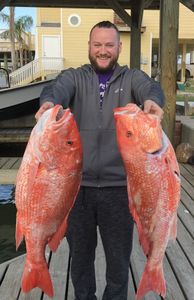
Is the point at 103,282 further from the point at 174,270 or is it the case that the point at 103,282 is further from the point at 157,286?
the point at 157,286

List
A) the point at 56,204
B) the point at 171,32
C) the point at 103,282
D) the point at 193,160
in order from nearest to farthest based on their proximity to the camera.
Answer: the point at 56,204 < the point at 103,282 < the point at 171,32 < the point at 193,160

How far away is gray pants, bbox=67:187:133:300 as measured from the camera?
2388mm

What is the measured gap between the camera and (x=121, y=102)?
7.60 feet

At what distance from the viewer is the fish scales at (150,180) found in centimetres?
187

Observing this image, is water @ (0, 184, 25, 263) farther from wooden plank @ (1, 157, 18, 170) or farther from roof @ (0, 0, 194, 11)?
roof @ (0, 0, 194, 11)

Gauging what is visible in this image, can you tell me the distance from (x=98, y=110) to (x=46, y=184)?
57 centimetres

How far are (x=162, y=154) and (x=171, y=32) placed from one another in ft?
16.5

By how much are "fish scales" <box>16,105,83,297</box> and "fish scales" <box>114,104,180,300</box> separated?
8.8 inches

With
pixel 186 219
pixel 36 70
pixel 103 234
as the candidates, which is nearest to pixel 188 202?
pixel 186 219

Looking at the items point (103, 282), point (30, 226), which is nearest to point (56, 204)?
point (30, 226)

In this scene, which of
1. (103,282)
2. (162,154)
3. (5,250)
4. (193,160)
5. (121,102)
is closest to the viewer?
(162,154)

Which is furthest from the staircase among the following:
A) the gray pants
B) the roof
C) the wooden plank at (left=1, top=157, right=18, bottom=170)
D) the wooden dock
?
the gray pants

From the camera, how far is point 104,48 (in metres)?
2.24

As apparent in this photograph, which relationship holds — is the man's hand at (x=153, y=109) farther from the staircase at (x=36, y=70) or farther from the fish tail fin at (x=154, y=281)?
the staircase at (x=36, y=70)
